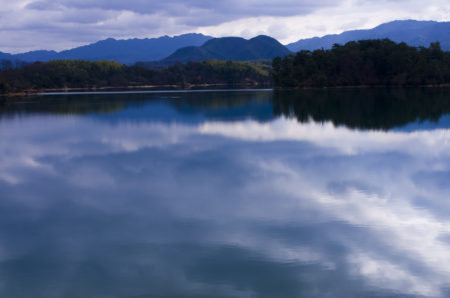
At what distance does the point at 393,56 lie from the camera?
2463 inches

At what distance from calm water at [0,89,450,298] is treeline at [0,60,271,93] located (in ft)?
235

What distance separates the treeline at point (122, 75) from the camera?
90.1m

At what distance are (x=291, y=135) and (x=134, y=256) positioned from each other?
13.2 m

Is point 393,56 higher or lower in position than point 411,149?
higher

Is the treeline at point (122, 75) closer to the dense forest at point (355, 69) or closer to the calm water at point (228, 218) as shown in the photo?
the dense forest at point (355, 69)

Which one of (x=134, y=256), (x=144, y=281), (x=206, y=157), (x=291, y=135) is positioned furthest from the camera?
(x=291, y=135)

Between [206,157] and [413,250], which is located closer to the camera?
[413,250]

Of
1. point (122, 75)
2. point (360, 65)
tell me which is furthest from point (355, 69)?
point (122, 75)

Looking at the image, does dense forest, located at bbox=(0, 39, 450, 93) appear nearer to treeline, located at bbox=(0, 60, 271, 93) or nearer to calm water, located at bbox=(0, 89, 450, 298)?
treeline, located at bbox=(0, 60, 271, 93)

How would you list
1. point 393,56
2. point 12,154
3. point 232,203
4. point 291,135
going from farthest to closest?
point 393,56 → point 291,135 → point 12,154 → point 232,203

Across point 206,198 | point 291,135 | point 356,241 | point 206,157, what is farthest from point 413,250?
point 291,135

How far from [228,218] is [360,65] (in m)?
63.6

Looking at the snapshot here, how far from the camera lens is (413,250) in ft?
21.0

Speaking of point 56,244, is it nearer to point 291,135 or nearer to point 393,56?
point 291,135
